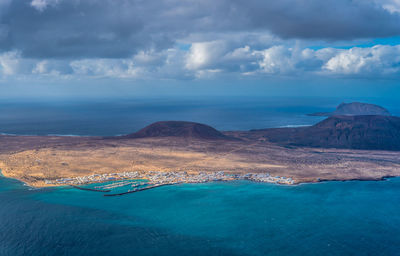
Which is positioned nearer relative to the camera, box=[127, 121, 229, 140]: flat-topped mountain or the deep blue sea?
the deep blue sea

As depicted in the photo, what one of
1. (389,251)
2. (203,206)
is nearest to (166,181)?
(203,206)

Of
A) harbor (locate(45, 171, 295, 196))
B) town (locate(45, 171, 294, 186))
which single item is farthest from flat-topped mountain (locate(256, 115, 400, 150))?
harbor (locate(45, 171, 295, 196))

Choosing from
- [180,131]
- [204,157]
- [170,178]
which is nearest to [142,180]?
[170,178]

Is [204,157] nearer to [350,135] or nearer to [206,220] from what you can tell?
[206,220]

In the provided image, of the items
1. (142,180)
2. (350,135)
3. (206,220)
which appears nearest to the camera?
(206,220)

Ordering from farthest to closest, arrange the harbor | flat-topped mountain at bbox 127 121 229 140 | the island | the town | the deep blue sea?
flat-topped mountain at bbox 127 121 229 140 → the island → the town → the harbor → the deep blue sea

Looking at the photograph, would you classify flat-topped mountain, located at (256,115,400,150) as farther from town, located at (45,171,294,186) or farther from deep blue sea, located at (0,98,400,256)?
town, located at (45,171,294,186)

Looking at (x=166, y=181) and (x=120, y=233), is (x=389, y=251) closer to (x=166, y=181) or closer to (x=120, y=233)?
(x=120, y=233)
